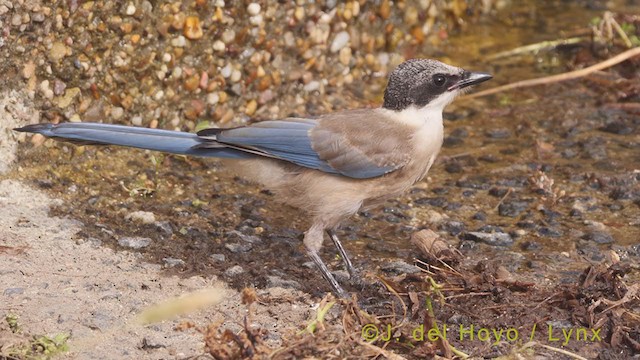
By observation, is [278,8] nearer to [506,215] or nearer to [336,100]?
[336,100]

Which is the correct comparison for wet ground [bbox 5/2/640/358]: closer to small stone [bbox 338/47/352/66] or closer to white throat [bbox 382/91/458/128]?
small stone [bbox 338/47/352/66]

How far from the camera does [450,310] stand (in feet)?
15.8

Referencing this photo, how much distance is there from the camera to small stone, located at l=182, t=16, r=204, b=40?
6.20m

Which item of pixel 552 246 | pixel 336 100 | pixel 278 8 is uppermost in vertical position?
pixel 278 8

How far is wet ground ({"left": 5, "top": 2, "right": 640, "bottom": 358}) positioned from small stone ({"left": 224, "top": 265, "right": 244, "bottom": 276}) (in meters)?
0.01

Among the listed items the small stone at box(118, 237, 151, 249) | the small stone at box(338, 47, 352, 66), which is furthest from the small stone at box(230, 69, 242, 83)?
the small stone at box(118, 237, 151, 249)

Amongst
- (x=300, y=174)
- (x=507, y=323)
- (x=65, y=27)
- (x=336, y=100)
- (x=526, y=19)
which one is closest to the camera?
(x=507, y=323)

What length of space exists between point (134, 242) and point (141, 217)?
0.26 m

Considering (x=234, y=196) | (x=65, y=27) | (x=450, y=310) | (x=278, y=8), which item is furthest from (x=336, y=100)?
(x=450, y=310)

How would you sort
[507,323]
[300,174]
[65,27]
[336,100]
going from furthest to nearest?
[336,100], [65,27], [300,174], [507,323]

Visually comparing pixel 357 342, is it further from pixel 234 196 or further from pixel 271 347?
pixel 234 196

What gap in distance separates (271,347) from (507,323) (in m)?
1.05

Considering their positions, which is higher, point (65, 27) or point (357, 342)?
point (65, 27)

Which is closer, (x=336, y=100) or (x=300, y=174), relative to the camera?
(x=300, y=174)
